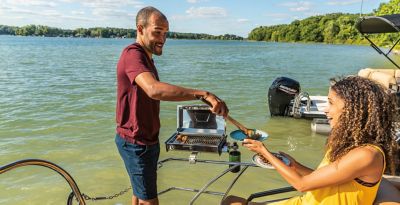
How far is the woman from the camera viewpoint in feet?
6.57

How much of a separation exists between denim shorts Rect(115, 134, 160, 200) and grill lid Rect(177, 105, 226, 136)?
4.23 ft

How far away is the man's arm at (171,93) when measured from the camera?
7.34ft

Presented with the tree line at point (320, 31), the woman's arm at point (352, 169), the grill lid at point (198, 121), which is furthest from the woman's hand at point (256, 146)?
the tree line at point (320, 31)

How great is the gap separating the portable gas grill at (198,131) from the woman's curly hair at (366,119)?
172cm

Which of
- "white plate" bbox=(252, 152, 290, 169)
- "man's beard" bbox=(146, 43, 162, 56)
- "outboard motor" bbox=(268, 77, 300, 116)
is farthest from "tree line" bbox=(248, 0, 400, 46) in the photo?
"man's beard" bbox=(146, 43, 162, 56)

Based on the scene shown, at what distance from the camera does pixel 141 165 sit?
111 inches

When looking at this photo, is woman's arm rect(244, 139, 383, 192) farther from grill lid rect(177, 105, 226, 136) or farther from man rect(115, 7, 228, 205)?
grill lid rect(177, 105, 226, 136)

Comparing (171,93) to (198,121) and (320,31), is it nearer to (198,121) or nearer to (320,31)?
(198,121)

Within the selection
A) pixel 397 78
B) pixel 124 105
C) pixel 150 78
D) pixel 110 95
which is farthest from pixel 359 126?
pixel 110 95

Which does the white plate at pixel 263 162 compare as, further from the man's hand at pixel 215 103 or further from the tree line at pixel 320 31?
the tree line at pixel 320 31

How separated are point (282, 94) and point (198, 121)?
254 inches

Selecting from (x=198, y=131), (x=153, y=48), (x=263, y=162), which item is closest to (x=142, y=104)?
(x=153, y=48)

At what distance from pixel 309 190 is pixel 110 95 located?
47.4ft

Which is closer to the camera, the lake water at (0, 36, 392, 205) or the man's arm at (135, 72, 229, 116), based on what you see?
the man's arm at (135, 72, 229, 116)
